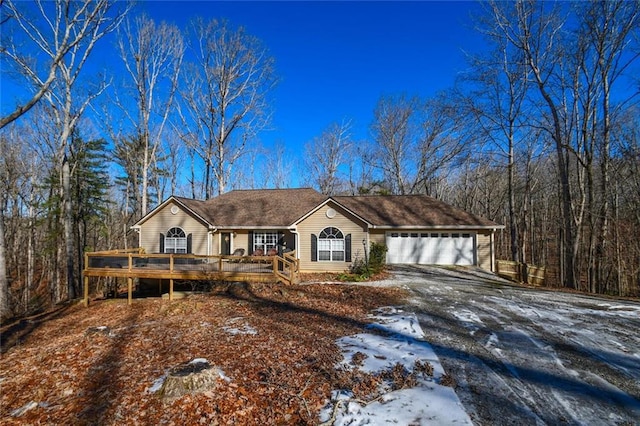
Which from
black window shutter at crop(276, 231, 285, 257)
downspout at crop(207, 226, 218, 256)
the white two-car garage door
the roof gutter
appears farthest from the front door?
the white two-car garage door

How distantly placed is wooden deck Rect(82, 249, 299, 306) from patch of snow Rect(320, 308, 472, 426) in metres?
6.26

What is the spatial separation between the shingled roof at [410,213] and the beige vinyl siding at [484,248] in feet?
2.56

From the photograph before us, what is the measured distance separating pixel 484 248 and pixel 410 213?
4.31 meters

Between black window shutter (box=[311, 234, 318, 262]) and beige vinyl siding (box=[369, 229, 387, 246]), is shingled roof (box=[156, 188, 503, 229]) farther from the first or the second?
black window shutter (box=[311, 234, 318, 262])

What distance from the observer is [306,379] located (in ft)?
15.3

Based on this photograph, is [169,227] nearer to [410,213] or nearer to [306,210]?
[306,210]

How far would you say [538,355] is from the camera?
18.1ft

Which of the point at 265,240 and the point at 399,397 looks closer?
the point at 399,397

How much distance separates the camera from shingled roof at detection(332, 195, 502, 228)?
55.5 ft

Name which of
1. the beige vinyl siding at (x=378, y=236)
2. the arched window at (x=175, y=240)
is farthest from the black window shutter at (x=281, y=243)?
the beige vinyl siding at (x=378, y=236)

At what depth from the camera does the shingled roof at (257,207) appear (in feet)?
55.2

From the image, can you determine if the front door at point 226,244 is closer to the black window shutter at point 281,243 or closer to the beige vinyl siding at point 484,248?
the black window shutter at point 281,243

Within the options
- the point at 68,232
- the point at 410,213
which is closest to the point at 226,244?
the point at 68,232

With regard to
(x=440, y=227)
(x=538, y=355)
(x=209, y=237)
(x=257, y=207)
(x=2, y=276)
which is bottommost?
(x=538, y=355)
